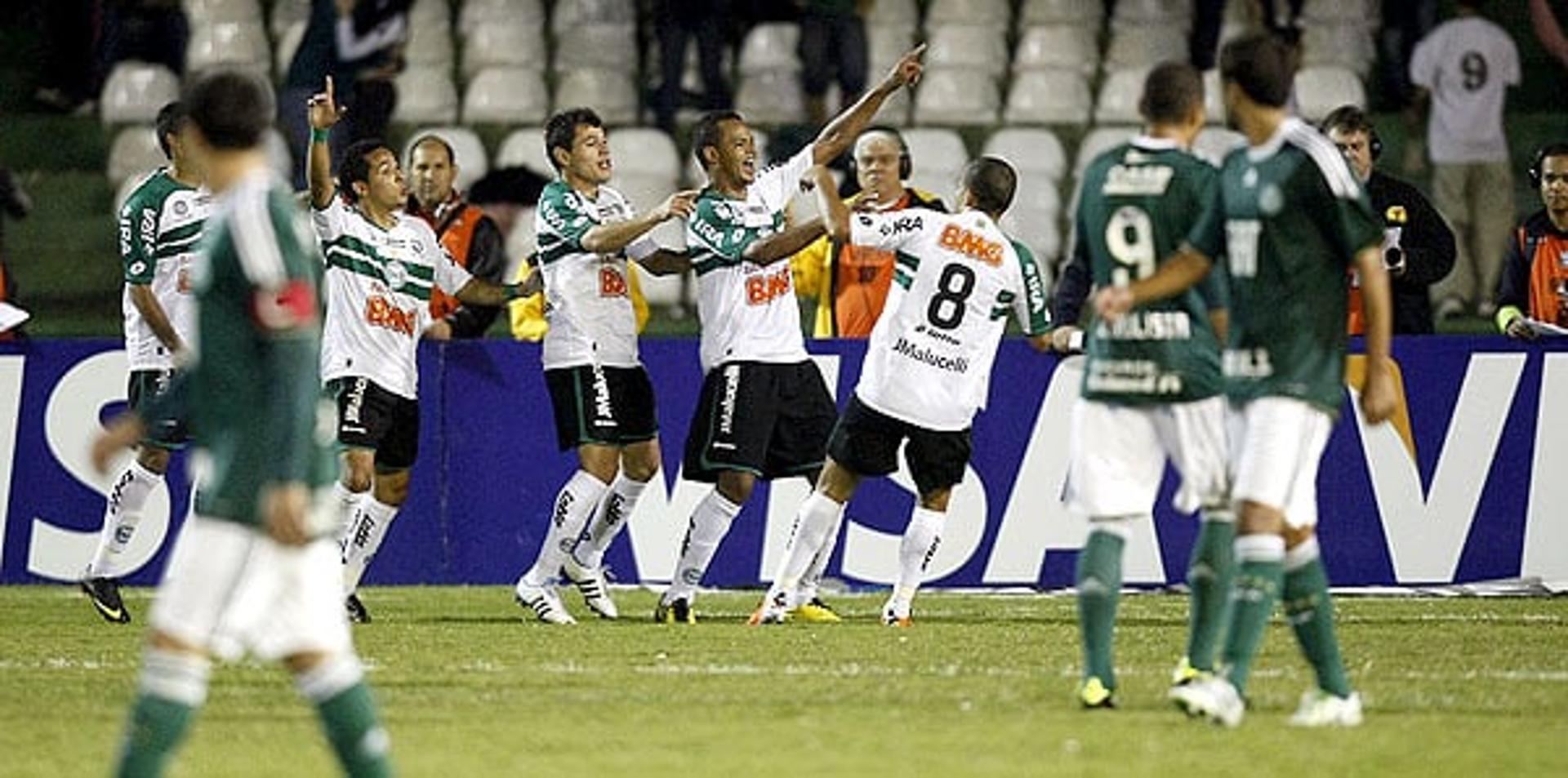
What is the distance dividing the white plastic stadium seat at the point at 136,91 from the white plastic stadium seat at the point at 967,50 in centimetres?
574

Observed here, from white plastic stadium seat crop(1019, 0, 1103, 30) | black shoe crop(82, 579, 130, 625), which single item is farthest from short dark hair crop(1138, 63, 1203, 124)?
white plastic stadium seat crop(1019, 0, 1103, 30)

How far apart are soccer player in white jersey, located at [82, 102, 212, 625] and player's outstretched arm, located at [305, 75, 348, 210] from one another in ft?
2.15

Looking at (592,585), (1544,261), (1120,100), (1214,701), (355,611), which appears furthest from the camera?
(1120,100)

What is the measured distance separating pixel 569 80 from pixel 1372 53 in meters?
6.10

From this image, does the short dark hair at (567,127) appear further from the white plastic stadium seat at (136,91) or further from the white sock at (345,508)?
the white plastic stadium seat at (136,91)

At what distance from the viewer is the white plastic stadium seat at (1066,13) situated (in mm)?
23328

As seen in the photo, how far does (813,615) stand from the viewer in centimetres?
1414

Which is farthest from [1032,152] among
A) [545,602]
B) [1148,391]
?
[1148,391]

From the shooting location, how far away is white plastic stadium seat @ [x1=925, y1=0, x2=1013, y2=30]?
2342cm

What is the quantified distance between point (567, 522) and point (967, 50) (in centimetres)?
989

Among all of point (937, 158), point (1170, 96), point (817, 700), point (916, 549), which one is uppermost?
point (1170, 96)

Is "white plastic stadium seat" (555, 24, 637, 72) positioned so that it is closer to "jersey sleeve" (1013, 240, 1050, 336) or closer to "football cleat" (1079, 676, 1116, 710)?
"jersey sleeve" (1013, 240, 1050, 336)

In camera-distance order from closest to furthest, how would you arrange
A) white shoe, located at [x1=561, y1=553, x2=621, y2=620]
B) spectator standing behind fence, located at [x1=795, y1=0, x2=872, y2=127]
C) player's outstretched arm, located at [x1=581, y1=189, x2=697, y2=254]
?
player's outstretched arm, located at [x1=581, y1=189, x2=697, y2=254]
white shoe, located at [x1=561, y1=553, x2=621, y2=620]
spectator standing behind fence, located at [x1=795, y1=0, x2=872, y2=127]

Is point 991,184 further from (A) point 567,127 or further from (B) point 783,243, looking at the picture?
(A) point 567,127
